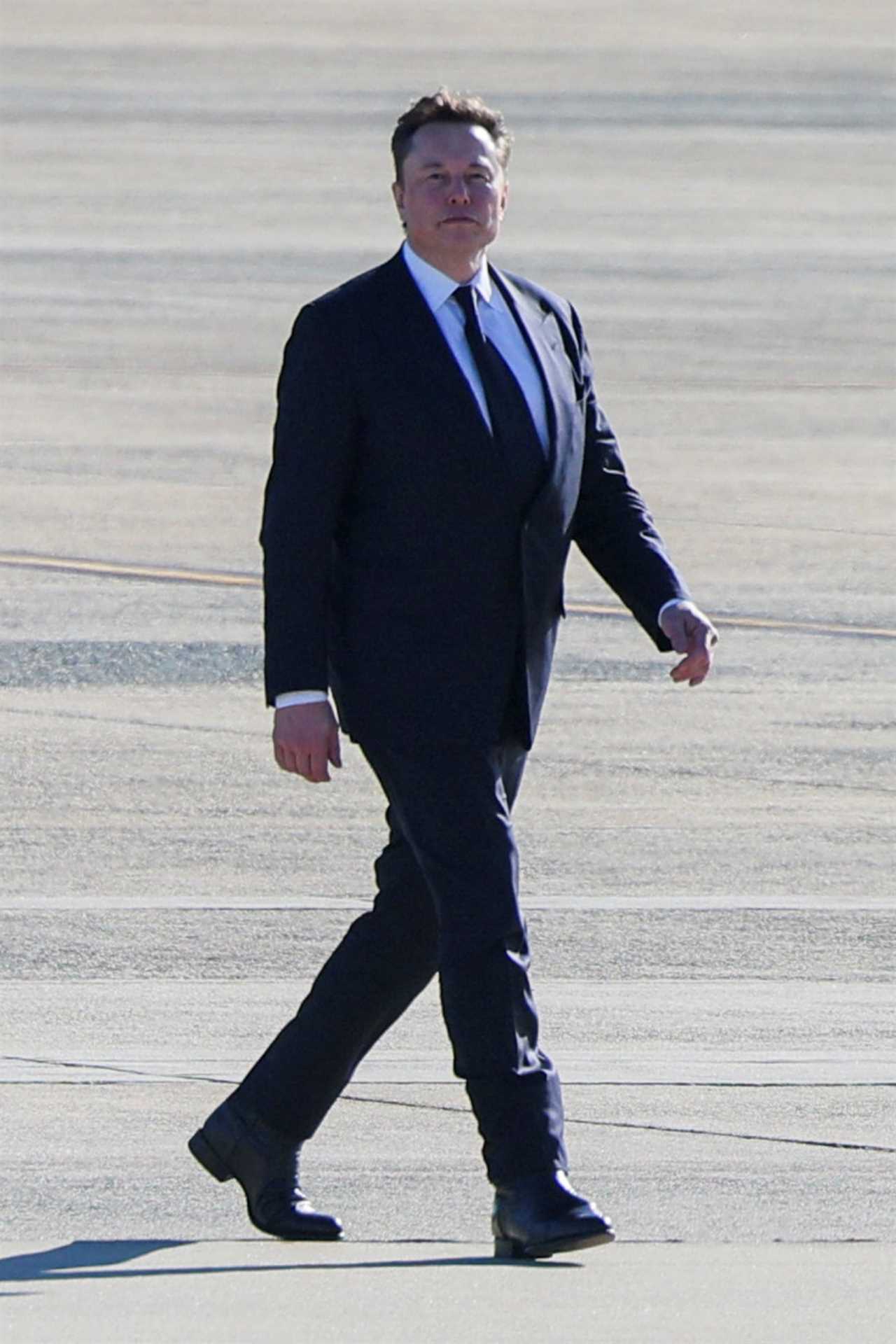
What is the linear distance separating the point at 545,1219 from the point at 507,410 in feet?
4.19

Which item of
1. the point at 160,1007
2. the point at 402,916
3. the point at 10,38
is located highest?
the point at 10,38

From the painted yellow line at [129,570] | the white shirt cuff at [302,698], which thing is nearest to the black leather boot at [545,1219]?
the white shirt cuff at [302,698]

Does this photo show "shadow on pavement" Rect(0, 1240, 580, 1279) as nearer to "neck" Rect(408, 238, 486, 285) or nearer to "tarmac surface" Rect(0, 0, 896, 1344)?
"tarmac surface" Rect(0, 0, 896, 1344)

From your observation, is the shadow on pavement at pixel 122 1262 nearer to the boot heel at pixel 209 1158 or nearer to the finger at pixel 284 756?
the boot heel at pixel 209 1158

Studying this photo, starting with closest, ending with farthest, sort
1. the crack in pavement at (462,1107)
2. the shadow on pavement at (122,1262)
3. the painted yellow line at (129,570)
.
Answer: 1. the shadow on pavement at (122,1262)
2. the crack in pavement at (462,1107)
3. the painted yellow line at (129,570)

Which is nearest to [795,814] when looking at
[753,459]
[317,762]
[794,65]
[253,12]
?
[317,762]

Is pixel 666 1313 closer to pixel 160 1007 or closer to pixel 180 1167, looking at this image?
pixel 180 1167

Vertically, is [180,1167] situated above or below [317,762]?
below

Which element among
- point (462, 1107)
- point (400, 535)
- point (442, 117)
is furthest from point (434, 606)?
point (462, 1107)

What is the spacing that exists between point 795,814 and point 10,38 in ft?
104

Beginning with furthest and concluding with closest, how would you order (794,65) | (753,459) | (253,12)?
(253,12), (794,65), (753,459)

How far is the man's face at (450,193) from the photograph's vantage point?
16.8 feet

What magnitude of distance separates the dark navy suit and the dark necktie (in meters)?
0.01

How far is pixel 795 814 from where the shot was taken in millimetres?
9039
